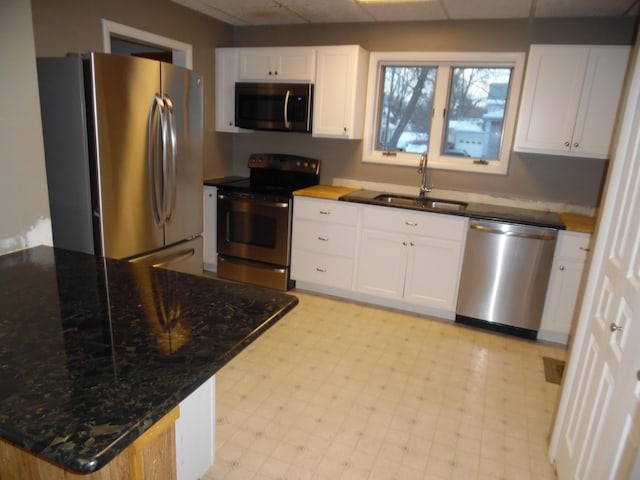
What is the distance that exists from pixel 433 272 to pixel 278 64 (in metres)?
2.28

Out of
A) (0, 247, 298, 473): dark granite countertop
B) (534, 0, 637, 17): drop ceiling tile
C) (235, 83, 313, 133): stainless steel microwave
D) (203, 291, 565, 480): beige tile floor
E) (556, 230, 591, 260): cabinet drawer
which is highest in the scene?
(534, 0, 637, 17): drop ceiling tile

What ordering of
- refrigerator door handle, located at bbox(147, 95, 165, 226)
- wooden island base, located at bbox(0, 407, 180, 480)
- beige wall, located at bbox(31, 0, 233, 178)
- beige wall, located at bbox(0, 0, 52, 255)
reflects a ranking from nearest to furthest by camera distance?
wooden island base, located at bbox(0, 407, 180, 480), beige wall, located at bbox(0, 0, 52, 255), refrigerator door handle, located at bbox(147, 95, 165, 226), beige wall, located at bbox(31, 0, 233, 178)

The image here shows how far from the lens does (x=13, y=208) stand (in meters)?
1.66

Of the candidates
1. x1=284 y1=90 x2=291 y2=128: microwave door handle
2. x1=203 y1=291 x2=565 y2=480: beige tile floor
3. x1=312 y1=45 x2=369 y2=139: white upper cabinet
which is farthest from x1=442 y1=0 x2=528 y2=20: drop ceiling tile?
x1=203 y1=291 x2=565 y2=480: beige tile floor

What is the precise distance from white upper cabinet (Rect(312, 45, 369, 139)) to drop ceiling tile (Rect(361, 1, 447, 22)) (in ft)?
1.00

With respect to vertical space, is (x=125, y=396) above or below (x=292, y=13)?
below

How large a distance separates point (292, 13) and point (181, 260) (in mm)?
2286

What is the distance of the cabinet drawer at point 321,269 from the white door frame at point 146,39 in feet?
6.38

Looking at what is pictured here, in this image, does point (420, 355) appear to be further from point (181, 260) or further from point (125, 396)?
point (125, 396)

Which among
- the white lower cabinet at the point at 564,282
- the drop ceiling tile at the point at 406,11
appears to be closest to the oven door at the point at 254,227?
the drop ceiling tile at the point at 406,11

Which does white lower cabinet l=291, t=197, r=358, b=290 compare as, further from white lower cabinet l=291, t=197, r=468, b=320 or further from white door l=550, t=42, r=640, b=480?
white door l=550, t=42, r=640, b=480

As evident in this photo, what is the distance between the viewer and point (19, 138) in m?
1.65

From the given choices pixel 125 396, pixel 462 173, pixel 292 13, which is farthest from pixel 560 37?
pixel 125 396

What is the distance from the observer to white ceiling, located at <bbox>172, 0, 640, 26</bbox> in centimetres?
298
